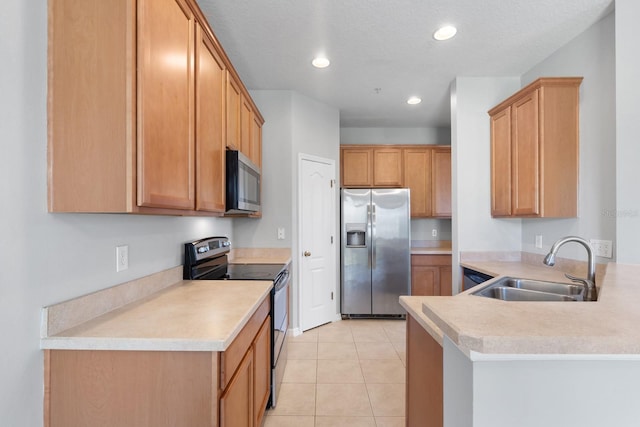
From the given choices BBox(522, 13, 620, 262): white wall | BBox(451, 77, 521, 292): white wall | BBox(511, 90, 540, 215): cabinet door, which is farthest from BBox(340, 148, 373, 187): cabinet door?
BBox(522, 13, 620, 262): white wall

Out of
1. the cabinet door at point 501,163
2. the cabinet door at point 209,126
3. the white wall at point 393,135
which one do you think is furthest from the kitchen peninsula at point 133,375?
the white wall at point 393,135

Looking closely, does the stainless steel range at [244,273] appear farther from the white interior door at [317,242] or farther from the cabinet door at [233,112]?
the white interior door at [317,242]

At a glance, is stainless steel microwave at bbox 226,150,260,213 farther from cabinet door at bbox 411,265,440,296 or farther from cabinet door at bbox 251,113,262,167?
cabinet door at bbox 411,265,440,296

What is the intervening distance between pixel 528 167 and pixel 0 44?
10.1ft

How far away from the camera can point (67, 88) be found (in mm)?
1070

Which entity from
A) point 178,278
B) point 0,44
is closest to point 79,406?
point 178,278

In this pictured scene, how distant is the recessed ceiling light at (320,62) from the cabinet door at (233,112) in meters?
0.80

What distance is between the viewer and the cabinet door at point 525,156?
243 cm

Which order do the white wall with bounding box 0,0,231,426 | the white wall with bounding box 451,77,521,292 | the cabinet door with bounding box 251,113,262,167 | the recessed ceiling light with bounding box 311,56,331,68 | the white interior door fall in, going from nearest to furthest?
the white wall with bounding box 0,0,231,426
the recessed ceiling light with bounding box 311,56,331,68
the cabinet door with bounding box 251,113,262,167
the white wall with bounding box 451,77,521,292
the white interior door

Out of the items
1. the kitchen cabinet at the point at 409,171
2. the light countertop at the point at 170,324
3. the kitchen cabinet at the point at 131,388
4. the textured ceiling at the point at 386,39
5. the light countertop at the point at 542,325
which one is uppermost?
the textured ceiling at the point at 386,39

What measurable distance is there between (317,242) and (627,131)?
2722 mm

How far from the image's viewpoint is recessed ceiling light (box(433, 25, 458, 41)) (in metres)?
2.30

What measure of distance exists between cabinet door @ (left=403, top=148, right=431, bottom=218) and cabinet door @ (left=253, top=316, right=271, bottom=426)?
3053 mm

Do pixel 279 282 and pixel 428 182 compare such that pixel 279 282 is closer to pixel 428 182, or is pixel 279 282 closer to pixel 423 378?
pixel 423 378
